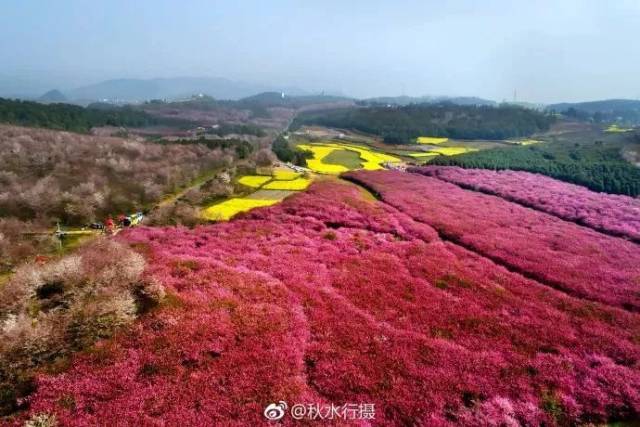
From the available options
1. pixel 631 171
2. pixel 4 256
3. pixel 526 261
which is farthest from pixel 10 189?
pixel 631 171

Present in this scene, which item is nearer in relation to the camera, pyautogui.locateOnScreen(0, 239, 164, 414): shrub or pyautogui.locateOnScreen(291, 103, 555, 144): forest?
pyautogui.locateOnScreen(0, 239, 164, 414): shrub

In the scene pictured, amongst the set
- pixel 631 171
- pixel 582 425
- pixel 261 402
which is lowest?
pixel 582 425

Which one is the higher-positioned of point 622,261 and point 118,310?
point 118,310

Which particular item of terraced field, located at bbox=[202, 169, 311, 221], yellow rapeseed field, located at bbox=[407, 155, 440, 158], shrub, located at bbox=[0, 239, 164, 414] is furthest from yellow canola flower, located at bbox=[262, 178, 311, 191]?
yellow rapeseed field, located at bbox=[407, 155, 440, 158]

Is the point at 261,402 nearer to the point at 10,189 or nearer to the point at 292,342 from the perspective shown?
the point at 292,342

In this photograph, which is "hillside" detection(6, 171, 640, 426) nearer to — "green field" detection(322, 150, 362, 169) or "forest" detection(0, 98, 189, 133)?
"green field" detection(322, 150, 362, 169)

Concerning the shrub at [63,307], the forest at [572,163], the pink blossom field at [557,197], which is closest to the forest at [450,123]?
the forest at [572,163]

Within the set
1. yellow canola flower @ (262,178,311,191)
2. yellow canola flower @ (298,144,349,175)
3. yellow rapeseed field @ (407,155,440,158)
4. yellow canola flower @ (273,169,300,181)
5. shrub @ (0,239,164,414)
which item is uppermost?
yellow rapeseed field @ (407,155,440,158)
